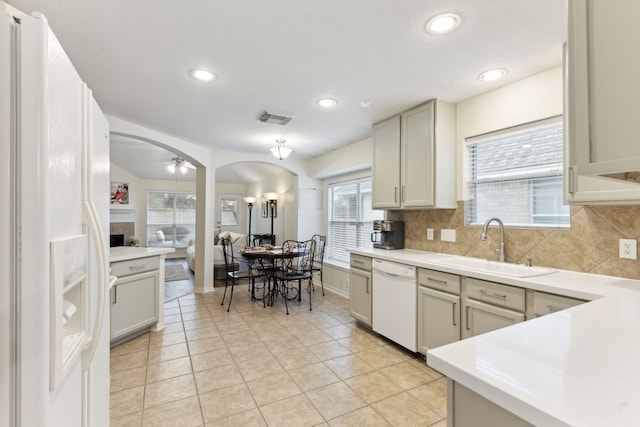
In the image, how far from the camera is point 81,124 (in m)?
1.04

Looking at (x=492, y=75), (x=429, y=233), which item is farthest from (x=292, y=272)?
(x=492, y=75)

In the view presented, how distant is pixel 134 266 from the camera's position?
314cm

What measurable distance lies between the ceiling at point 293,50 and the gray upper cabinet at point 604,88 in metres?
1.06

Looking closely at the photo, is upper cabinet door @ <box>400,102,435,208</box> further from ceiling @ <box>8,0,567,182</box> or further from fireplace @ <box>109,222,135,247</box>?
fireplace @ <box>109,222,135,247</box>

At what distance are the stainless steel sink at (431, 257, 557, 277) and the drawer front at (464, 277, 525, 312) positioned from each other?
0.10 m

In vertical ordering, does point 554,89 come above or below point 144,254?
above

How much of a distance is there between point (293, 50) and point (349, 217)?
11.4 ft

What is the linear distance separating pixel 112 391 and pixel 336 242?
3.94 metres

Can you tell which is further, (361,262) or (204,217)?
(204,217)

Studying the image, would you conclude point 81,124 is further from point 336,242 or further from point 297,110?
point 336,242

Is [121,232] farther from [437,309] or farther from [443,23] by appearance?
[443,23]

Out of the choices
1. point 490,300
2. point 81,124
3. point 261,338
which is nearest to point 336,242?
point 261,338

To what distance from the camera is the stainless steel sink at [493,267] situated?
2.20m

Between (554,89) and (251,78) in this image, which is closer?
(554,89)
